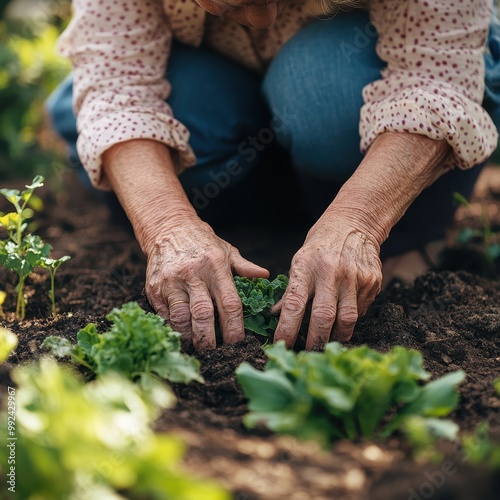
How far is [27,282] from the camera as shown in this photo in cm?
224

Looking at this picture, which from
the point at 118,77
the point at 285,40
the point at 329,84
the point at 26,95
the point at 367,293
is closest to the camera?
the point at 367,293

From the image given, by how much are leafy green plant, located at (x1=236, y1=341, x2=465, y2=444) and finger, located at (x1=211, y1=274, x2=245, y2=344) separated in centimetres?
37

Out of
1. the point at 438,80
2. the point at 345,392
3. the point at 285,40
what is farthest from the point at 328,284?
the point at 285,40

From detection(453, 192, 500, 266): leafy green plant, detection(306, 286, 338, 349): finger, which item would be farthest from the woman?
detection(453, 192, 500, 266): leafy green plant

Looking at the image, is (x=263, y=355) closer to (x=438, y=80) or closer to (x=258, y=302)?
(x=258, y=302)

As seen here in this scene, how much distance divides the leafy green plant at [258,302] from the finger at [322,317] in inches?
5.4

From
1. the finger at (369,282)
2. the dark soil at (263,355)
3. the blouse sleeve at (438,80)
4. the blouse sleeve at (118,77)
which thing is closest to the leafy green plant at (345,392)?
the dark soil at (263,355)

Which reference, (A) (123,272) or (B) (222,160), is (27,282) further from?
(B) (222,160)

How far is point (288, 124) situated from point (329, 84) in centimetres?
19

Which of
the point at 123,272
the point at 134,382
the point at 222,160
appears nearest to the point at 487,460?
the point at 134,382

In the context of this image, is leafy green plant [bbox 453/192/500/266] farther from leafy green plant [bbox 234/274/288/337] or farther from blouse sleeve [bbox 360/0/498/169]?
leafy green plant [bbox 234/274/288/337]

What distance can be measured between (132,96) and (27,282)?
0.65m

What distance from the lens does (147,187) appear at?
6.61 feet

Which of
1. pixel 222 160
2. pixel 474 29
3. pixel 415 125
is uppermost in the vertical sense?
pixel 474 29
